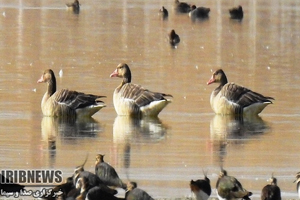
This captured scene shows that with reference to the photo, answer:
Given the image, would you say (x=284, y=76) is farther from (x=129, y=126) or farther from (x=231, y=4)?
(x=231, y=4)

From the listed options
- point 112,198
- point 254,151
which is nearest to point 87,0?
point 254,151

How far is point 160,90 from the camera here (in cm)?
2039

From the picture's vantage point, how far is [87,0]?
200ft

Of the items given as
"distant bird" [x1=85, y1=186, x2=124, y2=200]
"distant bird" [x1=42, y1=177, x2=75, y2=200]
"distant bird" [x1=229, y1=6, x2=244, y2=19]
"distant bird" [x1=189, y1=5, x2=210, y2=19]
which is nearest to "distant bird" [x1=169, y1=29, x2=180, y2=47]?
"distant bird" [x1=229, y1=6, x2=244, y2=19]

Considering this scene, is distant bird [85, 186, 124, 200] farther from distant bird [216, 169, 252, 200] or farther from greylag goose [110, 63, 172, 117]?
greylag goose [110, 63, 172, 117]

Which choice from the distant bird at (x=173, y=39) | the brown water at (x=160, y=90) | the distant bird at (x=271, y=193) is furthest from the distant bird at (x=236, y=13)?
the distant bird at (x=271, y=193)

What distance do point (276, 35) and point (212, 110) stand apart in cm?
1912

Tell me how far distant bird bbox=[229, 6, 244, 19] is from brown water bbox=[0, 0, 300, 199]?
255cm

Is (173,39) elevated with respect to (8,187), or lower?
elevated

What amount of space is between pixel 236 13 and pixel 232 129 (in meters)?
29.7

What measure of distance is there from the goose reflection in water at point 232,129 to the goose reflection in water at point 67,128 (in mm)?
1855

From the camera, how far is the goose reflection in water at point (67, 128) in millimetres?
15477

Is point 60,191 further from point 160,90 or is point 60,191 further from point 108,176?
point 160,90

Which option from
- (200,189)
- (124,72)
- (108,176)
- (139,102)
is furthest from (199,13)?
(200,189)
